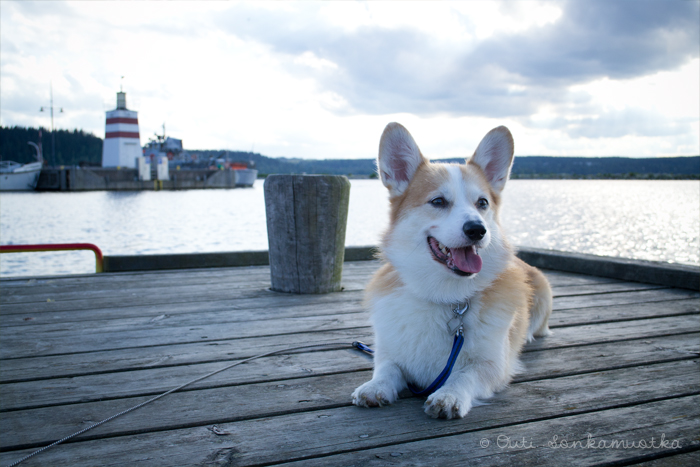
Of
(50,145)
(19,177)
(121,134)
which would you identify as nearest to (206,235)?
(121,134)

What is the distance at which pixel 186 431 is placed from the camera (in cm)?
170

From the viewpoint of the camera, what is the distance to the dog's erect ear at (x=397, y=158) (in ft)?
7.85

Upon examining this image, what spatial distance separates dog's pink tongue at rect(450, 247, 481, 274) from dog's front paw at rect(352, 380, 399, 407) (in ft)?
2.04

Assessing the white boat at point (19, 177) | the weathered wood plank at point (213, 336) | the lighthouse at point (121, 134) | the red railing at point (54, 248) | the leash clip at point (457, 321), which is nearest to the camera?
the leash clip at point (457, 321)

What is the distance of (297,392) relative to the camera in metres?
2.04

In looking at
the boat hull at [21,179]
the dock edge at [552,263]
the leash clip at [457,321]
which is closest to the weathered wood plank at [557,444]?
the leash clip at [457,321]

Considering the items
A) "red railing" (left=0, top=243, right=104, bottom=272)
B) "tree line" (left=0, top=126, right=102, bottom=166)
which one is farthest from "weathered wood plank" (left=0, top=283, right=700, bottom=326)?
"tree line" (left=0, top=126, right=102, bottom=166)

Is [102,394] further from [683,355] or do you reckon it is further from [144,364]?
[683,355]

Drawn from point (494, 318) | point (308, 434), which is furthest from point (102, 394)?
point (494, 318)

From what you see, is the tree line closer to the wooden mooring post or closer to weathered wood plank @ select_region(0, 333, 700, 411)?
the wooden mooring post

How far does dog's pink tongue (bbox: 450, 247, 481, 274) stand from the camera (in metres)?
2.04

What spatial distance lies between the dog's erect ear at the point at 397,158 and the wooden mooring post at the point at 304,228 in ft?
5.36

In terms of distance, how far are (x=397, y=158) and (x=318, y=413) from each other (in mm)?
1364

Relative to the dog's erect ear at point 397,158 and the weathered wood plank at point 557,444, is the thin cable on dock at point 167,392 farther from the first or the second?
the dog's erect ear at point 397,158
